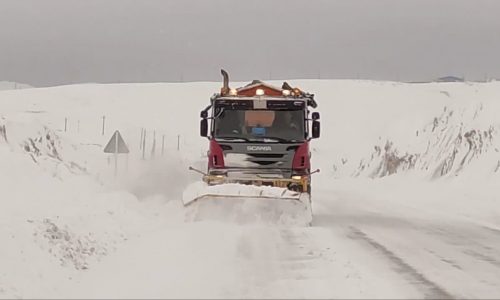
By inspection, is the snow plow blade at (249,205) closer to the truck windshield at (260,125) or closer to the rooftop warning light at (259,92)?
the truck windshield at (260,125)

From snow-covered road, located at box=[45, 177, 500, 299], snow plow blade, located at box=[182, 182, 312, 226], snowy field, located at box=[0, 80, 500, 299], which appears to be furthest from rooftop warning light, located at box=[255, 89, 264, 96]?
snow-covered road, located at box=[45, 177, 500, 299]

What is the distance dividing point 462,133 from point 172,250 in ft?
81.2

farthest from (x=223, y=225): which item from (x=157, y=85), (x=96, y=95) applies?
(x=157, y=85)

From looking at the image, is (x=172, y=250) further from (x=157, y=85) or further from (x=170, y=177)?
(x=157, y=85)

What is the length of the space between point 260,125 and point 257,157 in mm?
775

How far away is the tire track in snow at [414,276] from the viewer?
7.99 meters

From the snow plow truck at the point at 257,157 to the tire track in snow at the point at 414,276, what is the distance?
2571 millimetres

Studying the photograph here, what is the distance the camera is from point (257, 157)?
51.8ft

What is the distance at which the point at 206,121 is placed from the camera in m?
16.5

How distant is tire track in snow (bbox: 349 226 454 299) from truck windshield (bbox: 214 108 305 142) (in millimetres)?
3933

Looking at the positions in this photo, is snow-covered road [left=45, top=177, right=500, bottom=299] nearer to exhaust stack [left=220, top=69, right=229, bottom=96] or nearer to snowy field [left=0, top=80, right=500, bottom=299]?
snowy field [left=0, top=80, right=500, bottom=299]

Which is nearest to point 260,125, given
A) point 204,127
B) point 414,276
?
point 204,127

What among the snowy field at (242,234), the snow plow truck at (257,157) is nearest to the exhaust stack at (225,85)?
the snow plow truck at (257,157)

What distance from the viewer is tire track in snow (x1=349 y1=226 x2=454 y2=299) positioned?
7988mm
